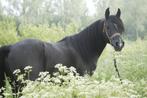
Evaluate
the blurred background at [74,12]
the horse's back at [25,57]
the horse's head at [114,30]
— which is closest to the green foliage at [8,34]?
the horse's head at [114,30]

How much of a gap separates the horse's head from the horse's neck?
140 millimetres

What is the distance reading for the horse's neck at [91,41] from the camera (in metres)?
6.53

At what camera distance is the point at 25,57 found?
17.5 ft

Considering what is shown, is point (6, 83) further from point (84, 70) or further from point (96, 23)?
point (96, 23)

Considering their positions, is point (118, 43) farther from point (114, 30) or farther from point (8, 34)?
point (8, 34)

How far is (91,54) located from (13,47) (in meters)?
1.78

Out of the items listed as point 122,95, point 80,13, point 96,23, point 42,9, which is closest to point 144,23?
point 80,13

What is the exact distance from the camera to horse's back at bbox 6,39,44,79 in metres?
5.32

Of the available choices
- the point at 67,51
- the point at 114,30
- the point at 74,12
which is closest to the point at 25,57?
the point at 67,51

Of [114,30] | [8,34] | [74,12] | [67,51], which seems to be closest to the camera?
[67,51]

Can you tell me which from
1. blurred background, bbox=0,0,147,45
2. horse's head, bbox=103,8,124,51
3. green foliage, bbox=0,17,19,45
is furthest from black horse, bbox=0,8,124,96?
blurred background, bbox=0,0,147,45

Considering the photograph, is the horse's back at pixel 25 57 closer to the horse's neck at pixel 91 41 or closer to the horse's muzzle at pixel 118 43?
the horse's neck at pixel 91 41

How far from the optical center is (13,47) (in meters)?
5.36

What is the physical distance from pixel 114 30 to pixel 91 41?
481 mm
